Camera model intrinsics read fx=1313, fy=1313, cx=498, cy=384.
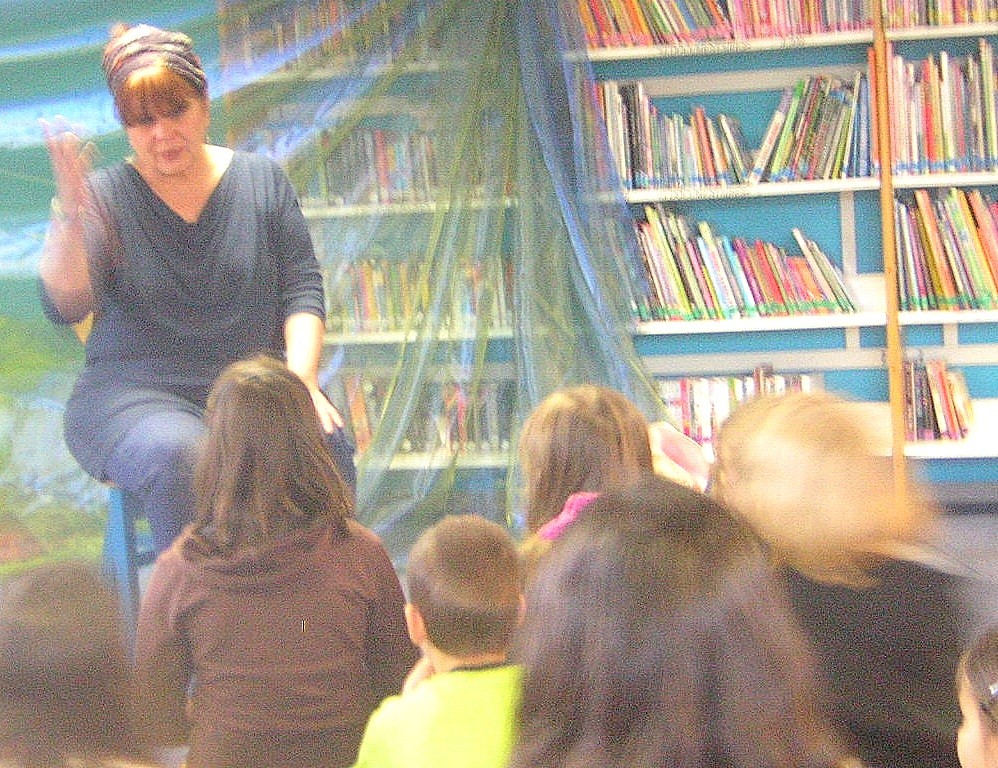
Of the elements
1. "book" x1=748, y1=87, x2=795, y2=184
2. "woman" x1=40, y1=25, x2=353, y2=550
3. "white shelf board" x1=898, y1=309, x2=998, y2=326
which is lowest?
"white shelf board" x1=898, y1=309, x2=998, y2=326

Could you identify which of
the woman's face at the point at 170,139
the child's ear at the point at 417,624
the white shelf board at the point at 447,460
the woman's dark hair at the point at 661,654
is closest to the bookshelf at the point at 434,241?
the white shelf board at the point at 447,460

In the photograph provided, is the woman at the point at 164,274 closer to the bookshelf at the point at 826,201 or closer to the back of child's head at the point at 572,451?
the back of child's head at the point at 572,451

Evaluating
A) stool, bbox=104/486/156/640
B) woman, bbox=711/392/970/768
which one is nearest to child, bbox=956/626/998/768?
woman, bbox=711/392/970/768

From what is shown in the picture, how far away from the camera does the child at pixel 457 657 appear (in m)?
1.35

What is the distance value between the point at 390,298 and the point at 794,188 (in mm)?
1477

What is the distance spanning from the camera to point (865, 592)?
1.49m

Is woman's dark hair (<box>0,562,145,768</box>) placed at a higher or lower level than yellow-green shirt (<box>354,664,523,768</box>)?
higher

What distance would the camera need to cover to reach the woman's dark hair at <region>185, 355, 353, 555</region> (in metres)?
1.88

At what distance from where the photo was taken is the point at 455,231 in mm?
3439

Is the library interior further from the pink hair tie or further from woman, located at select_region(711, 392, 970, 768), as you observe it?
woman, located at select_region(711, 392, 970, 768)

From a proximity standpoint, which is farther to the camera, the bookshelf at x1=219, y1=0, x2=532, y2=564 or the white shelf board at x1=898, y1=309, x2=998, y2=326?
the white shelf board at x1=898, y1=309, x2=998, y2=326

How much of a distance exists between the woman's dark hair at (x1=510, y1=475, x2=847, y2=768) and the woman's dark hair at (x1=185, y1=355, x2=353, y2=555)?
105cm

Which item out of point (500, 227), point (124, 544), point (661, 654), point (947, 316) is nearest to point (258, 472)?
point (124, 544)

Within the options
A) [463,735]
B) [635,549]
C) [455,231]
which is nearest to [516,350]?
[455,231]
